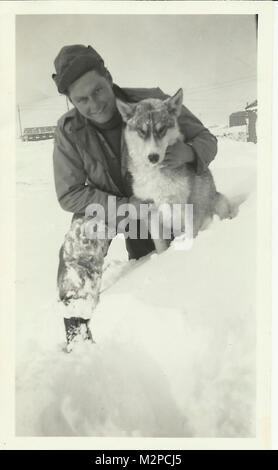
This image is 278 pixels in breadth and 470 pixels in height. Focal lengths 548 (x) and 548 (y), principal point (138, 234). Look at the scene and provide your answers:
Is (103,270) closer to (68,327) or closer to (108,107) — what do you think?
(68,327)

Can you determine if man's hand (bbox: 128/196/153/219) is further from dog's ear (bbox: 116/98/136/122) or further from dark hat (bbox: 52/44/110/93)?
dark hat (bbox: 52/44/110/93)

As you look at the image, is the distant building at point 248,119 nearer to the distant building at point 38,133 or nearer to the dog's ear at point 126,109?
the dog's ear at point 126,109

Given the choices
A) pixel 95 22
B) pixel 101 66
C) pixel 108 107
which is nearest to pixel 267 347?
pixel 108 107

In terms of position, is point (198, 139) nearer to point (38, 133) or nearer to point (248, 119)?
point (248, 119)

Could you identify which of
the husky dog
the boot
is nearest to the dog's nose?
the husky dog

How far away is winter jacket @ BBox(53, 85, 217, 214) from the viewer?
1.51 metres

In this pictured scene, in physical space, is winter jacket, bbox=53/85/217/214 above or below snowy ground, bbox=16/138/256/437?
above

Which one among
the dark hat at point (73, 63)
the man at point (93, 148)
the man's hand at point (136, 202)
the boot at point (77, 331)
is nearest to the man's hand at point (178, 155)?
the man at point (93, 148)

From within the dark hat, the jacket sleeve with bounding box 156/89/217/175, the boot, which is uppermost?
the dark hat

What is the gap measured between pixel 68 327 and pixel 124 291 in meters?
0.18

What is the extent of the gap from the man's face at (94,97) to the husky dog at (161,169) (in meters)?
0.04

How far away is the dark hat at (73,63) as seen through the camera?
149cm

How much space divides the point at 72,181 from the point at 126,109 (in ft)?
0.81

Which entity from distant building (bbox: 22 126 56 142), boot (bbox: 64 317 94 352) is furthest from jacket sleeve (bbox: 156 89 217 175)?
boot (bbox: 64 317 94 352)
